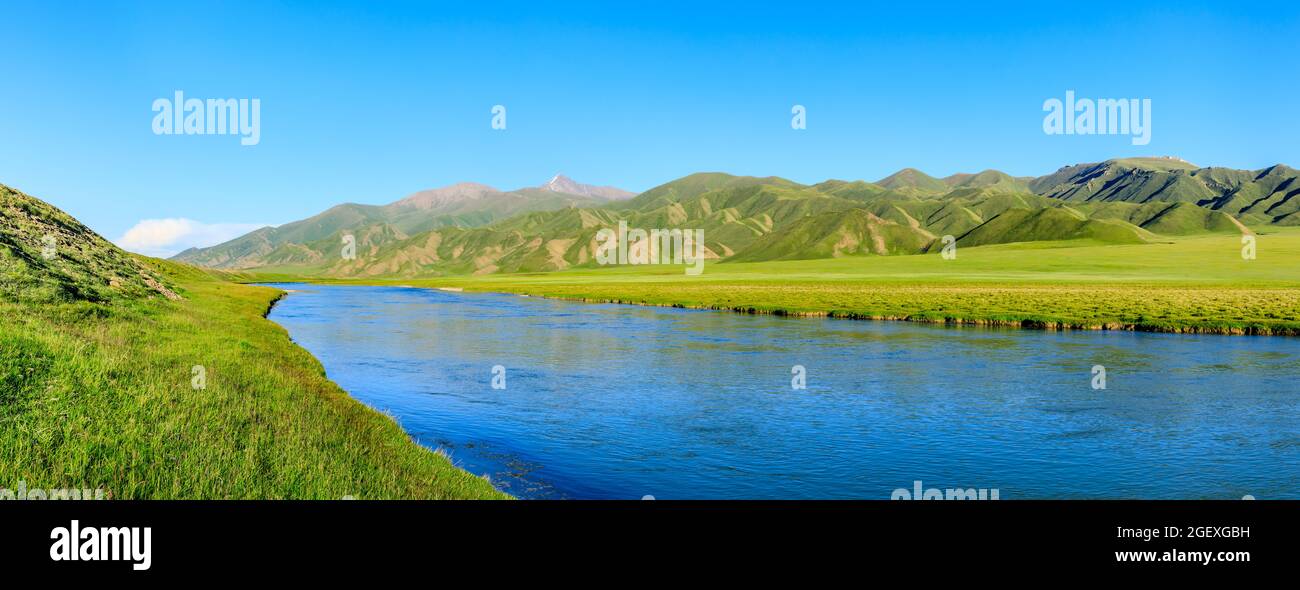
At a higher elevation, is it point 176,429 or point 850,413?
point 176,429

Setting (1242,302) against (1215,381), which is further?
(1242,302)

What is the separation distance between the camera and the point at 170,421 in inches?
696

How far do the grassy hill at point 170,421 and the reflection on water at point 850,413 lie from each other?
133 inches

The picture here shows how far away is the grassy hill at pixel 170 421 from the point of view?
561 inches

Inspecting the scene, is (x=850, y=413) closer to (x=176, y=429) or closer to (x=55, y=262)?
(x=176, y=429)

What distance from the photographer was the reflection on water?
2061 centimetres

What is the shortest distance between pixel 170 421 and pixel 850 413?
23.1 m

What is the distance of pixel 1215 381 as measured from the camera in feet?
117

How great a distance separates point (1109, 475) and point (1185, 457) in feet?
12.9
